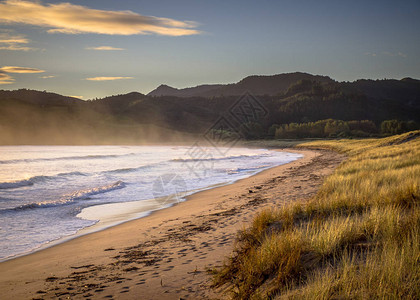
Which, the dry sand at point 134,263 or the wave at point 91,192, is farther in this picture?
the wave at point 91,192

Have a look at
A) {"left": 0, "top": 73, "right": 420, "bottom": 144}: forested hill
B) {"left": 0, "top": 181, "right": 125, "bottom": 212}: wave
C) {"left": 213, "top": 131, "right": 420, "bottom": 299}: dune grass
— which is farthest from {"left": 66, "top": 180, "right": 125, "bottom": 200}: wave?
{"left": 0, "top": 73, "right": 420, "bottom": 144}: forested hill

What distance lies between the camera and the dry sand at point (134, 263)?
415 centimetres

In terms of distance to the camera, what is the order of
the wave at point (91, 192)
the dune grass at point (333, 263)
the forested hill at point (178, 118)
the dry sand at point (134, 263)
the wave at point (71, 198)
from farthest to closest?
1. the forested hill at point (178, 118)
2. the wave at point (91, 192)
3. the wave at point (71, 198)
4. the dry sand at point (134, 263)
5. the dune grass at point (333, 263)

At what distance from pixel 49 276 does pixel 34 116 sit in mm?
130186

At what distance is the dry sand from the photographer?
4148 millimetres

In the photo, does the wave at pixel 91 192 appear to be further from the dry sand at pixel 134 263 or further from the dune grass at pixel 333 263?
the dune grass at pixel 333 263

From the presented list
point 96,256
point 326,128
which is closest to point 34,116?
point 326,128

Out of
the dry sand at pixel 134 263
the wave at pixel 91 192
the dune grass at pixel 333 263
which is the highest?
the dune grass at pixel 333 263

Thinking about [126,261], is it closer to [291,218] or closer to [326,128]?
[291,218]

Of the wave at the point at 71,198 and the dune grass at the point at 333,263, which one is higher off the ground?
the dune grass at the point at 333,263

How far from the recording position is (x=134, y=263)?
5.21 m

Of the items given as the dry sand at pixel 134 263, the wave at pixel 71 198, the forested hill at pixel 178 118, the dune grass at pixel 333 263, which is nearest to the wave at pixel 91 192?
the wave at pixel 71 198

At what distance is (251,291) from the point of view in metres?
3.43

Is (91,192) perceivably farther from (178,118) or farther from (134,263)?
(178,118)
